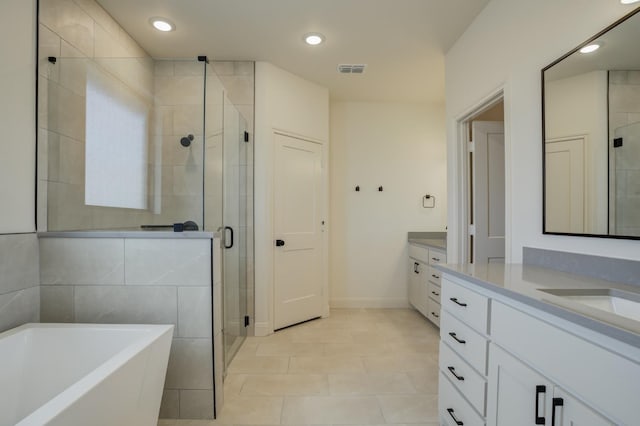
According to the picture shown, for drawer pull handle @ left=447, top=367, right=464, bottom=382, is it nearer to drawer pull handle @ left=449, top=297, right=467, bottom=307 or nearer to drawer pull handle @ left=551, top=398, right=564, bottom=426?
drawer pull handle @ left=449, top=297, right=467, bottom=307

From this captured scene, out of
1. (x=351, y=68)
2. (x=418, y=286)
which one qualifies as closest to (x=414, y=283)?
(x=418, y=286)

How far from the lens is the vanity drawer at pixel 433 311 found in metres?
3.13

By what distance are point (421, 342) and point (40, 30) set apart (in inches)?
142

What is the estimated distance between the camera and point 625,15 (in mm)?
1224

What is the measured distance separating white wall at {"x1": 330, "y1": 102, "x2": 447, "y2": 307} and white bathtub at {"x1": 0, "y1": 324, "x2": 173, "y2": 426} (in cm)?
287

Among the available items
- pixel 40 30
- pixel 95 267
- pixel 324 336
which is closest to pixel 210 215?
pixel 95 267

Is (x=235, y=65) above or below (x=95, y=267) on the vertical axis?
above

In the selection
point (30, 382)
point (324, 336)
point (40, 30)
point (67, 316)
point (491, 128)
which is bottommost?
point (324, 336)

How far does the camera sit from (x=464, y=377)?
1411 mm

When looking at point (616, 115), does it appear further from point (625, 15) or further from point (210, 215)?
point (210, 215)

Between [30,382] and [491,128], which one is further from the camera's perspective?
[491,128]

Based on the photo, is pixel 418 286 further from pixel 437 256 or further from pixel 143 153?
pixel 143 153

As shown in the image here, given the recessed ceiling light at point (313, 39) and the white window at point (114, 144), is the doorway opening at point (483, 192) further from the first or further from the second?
the white window at point (114, 144)

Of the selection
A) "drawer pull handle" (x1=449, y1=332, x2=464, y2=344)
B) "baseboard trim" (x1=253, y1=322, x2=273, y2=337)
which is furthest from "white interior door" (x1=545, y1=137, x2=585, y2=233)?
"baseboard trim" (x1=253, y1=322, x2=273, y2=337)
